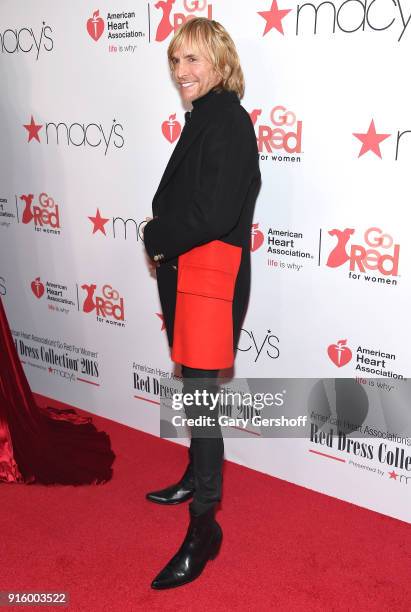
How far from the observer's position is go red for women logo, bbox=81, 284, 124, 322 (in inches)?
115

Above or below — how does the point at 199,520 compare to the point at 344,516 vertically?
above

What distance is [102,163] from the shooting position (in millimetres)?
2754

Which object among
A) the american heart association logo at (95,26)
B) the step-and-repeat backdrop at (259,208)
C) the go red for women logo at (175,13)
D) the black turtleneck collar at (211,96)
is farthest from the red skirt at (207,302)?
the american heart association logo at (95,26)

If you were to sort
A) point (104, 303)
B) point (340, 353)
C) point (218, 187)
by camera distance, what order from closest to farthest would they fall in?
1. point (218, 187)
2. point (340, 353)
3. point (104, 303)

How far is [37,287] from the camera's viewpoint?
10.6 ft

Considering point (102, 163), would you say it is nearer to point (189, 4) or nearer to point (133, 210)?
point (133, 210)

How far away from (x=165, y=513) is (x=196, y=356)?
0.78 m

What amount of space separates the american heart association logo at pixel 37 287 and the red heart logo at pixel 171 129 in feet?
3.57

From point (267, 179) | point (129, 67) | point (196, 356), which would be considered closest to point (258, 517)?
point (196, 356)

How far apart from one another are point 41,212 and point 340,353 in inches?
61.9

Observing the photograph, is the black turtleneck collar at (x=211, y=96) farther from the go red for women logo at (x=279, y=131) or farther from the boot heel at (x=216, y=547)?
the boot heel at (x=216, y=547)

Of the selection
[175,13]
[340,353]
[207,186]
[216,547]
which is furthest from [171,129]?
[216,547]

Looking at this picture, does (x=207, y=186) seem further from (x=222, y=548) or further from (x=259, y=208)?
(x=222, y=548)

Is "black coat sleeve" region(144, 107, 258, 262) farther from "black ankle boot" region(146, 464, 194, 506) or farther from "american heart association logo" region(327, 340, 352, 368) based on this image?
"black ankle boot" region(146, 464, 194, 506)
